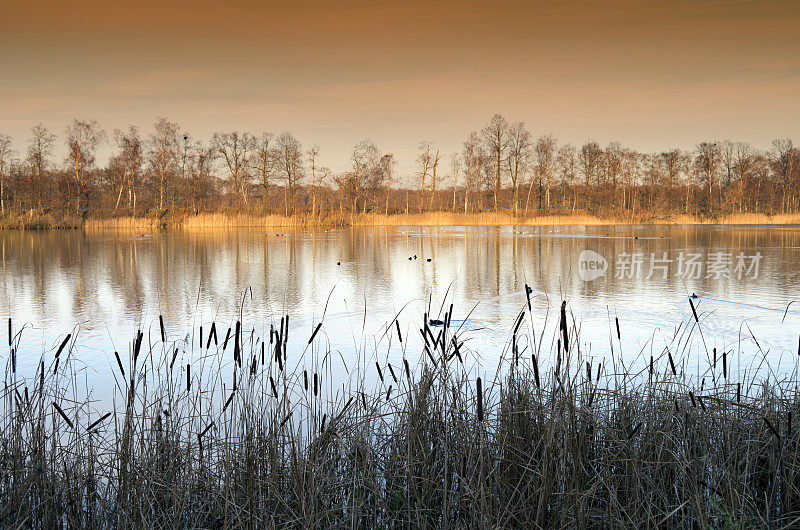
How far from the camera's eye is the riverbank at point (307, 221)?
112 ft

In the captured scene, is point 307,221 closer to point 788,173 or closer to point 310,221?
point 310,221

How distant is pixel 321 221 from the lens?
128ft

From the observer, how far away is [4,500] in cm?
241

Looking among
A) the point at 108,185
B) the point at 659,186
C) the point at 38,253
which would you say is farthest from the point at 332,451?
the point at 659,186

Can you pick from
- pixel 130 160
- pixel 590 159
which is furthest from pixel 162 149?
pixel 590 159

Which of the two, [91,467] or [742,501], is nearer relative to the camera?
[742,501]

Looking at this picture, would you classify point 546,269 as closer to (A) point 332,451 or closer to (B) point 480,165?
(A) point 332,451

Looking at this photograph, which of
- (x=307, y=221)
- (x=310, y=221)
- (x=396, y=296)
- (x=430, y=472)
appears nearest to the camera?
(x=430, y=472)

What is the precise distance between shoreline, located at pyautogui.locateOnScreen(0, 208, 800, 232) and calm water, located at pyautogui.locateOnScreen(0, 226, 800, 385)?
Result: 20.7 m

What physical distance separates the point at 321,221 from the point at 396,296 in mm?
30908

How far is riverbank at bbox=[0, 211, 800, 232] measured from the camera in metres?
34.2

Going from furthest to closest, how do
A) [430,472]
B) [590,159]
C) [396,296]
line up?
[590,159] < [396,296] < [430,472]

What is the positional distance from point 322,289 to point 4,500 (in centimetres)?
701

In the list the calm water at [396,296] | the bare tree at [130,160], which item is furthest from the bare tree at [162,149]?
the calm water at [396,296]
